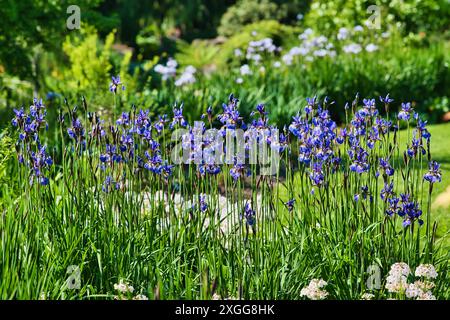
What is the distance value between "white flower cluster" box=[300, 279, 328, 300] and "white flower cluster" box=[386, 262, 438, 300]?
36 centimetres

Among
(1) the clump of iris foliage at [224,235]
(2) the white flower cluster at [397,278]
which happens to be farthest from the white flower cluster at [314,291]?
(2) the white flower cluster at [397,278]

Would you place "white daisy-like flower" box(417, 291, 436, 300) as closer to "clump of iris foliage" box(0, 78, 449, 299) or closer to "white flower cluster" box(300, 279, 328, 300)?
"clump of iris foliage" box(0, 78, 449, 299)

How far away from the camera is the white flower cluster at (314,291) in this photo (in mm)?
3881

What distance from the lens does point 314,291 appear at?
3.90 m

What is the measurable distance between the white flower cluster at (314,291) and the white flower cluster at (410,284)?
0.36 meters

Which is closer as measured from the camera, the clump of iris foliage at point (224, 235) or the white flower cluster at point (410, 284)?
the white flower cluster at point (410, 284)

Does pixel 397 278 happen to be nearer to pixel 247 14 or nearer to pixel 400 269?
pixel 400 269

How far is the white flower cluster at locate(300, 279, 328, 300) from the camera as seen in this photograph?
12.7 feet

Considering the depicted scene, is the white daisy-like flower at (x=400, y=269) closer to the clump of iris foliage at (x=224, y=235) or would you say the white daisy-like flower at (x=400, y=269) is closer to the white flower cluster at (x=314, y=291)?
the clump of iris foliage at (x=224, y=235)

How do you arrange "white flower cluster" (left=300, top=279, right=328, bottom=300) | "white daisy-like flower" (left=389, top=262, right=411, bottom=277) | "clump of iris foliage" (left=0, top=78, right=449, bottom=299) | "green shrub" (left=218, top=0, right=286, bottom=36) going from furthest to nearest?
1. "green shrub" (left=218, top=0, right=286, bottom=36)
2. "clump of iris foliage" (left=0, top=78, right=449, bottom=299)
3. "white daisy-like flower" (left=389, top=262, right=411, bottom=277)
4. "white flower cluster" (left=300, top=279, right=328, bottom=300)

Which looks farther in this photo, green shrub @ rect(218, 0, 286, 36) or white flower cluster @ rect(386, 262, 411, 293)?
green shrub @ rect(218, 0, 286, 36)

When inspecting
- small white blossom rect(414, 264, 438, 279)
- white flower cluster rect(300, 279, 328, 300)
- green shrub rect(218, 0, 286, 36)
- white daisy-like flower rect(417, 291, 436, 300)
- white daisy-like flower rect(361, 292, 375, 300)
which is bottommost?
white daisy-like flower rect(361, 292, 375, 300)

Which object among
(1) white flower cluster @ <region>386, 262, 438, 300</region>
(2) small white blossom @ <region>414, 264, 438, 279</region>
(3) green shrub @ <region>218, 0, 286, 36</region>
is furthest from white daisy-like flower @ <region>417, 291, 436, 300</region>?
(3) green shrub @ <region>218, 0, 286, 36</region>
